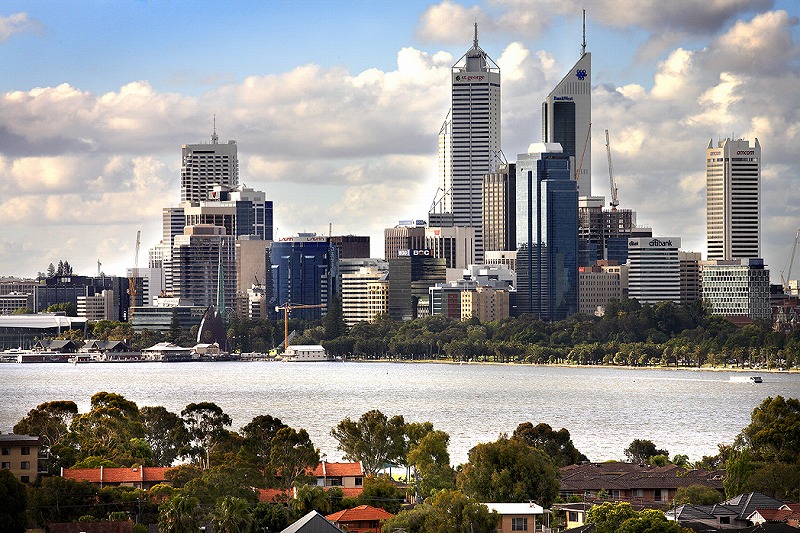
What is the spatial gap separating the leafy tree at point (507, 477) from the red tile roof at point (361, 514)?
3332mm

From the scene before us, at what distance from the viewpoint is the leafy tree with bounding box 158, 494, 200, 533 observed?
1454 inches

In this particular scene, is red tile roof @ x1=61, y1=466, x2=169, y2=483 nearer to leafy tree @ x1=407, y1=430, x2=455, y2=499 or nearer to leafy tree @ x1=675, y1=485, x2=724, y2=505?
leafy tree @ x1=407, y1=430, x2=455, y2=499

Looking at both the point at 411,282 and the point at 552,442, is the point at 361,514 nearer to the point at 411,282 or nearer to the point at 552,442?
the point at 552,442

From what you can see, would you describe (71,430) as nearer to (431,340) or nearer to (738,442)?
(738,442)

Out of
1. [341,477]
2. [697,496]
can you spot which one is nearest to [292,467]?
[341,477]

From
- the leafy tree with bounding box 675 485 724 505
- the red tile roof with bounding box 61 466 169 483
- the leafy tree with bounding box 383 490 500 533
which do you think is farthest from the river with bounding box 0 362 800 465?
the leafy tree with bounding box 383 490 500 533

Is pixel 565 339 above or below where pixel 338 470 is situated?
above

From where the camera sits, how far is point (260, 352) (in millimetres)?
172500

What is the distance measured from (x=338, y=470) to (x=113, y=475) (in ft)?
19.9

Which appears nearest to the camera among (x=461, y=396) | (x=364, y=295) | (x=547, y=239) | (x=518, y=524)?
(x=518, y=524)

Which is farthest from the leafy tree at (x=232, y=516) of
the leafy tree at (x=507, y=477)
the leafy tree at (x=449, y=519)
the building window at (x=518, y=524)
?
the leafy tree at (x=507, y=477)

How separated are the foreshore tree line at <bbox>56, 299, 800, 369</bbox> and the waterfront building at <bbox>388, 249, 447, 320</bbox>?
37.4 feet

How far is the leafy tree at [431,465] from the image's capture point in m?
43.3

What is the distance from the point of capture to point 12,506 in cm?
3581
